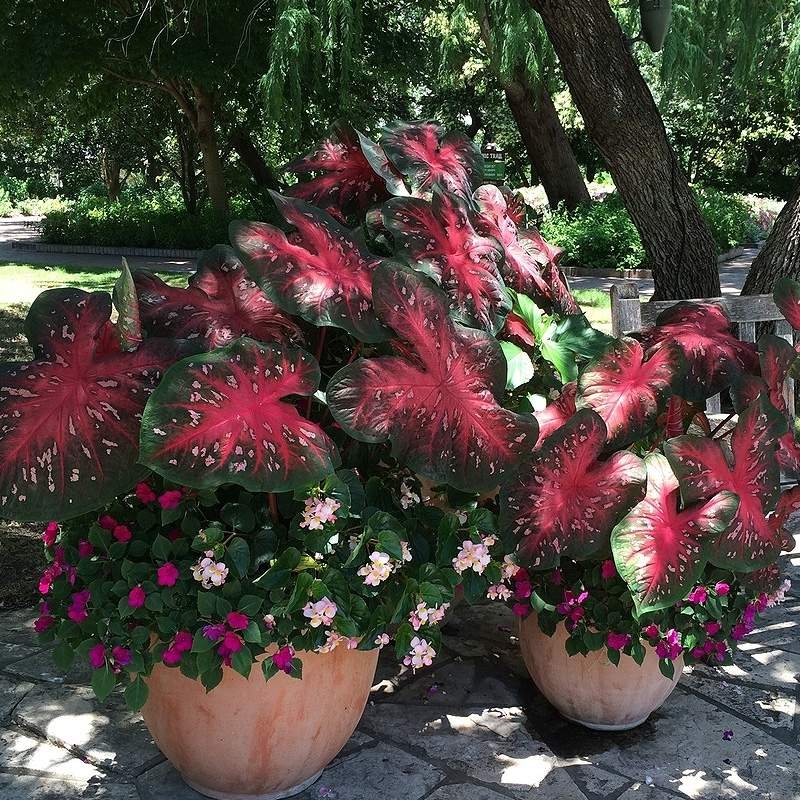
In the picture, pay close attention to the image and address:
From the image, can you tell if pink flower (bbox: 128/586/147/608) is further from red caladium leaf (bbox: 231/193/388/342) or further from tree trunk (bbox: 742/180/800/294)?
tree trunk (bbox: 742/180/800/294)

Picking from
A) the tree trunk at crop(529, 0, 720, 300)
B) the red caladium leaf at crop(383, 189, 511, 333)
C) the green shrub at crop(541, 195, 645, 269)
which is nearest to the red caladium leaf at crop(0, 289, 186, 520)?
the red caladium leaf at crop(383, 189, 511, 333)

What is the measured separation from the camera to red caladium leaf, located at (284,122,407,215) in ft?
9.98

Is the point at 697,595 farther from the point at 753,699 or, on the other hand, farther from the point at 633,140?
the point at 633,140

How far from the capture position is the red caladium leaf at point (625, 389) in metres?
2.55

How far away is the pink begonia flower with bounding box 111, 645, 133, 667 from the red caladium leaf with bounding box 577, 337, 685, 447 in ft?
4.21

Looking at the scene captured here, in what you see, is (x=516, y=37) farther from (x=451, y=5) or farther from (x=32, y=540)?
(x=451, y=5)

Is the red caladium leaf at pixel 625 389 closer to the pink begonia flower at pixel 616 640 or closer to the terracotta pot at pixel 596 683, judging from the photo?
the pink begonia flower at pixel 616 640

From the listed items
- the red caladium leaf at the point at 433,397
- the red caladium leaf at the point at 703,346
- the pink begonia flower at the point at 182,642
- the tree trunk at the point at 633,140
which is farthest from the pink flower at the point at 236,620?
the tree trunk at the point at 633,140

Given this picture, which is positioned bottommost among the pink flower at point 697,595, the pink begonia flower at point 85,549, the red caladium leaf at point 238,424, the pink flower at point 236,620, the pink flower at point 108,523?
the pink flower at point 697,595

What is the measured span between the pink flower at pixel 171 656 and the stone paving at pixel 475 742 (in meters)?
0.59

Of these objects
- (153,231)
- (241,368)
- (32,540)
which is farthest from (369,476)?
(153,231)

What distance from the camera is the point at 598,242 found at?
43.1 feet

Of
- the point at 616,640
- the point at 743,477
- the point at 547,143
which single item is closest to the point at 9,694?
the point at 616,640

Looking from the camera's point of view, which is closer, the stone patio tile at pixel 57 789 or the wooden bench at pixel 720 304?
the stone patio tile at pixel 57 789
